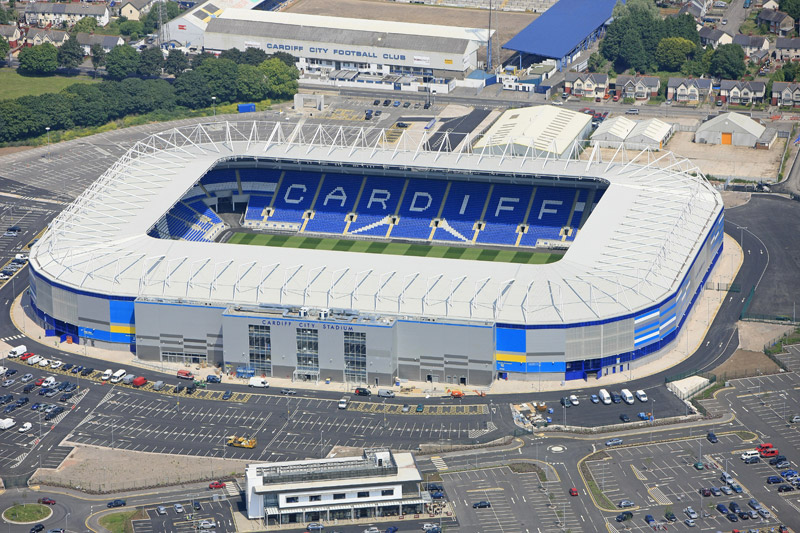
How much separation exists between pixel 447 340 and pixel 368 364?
11467 mm

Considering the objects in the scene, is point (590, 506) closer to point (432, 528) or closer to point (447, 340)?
point (432, 528)

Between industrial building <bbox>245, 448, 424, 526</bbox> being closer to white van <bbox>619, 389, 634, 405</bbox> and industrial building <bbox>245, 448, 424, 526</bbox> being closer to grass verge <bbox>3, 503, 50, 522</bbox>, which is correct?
grass verge <bbox>3, 503, 50, 522</bbox>

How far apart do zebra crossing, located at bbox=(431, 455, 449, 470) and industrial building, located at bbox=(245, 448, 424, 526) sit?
9048 mm

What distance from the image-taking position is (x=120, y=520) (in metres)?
162

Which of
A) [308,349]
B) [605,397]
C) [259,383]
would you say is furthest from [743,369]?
[259,383]

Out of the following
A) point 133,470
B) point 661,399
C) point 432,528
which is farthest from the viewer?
point 661,399

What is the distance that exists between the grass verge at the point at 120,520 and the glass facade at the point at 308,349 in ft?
132

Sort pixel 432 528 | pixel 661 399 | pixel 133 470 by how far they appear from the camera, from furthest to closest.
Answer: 1. pixel 661 399
2. pixel 133 470
3. pixel 432 528

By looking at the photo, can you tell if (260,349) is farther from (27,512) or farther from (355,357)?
(27,512)

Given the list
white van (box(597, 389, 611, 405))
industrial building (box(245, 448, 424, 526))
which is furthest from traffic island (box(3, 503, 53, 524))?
white van (box(597, 389, 611, 405))

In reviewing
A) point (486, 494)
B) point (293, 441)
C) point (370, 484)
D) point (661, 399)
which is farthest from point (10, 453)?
point (661, 399)

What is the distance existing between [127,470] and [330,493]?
28426 mm

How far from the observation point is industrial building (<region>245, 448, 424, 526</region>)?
529 feet

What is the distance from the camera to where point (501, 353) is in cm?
19525
